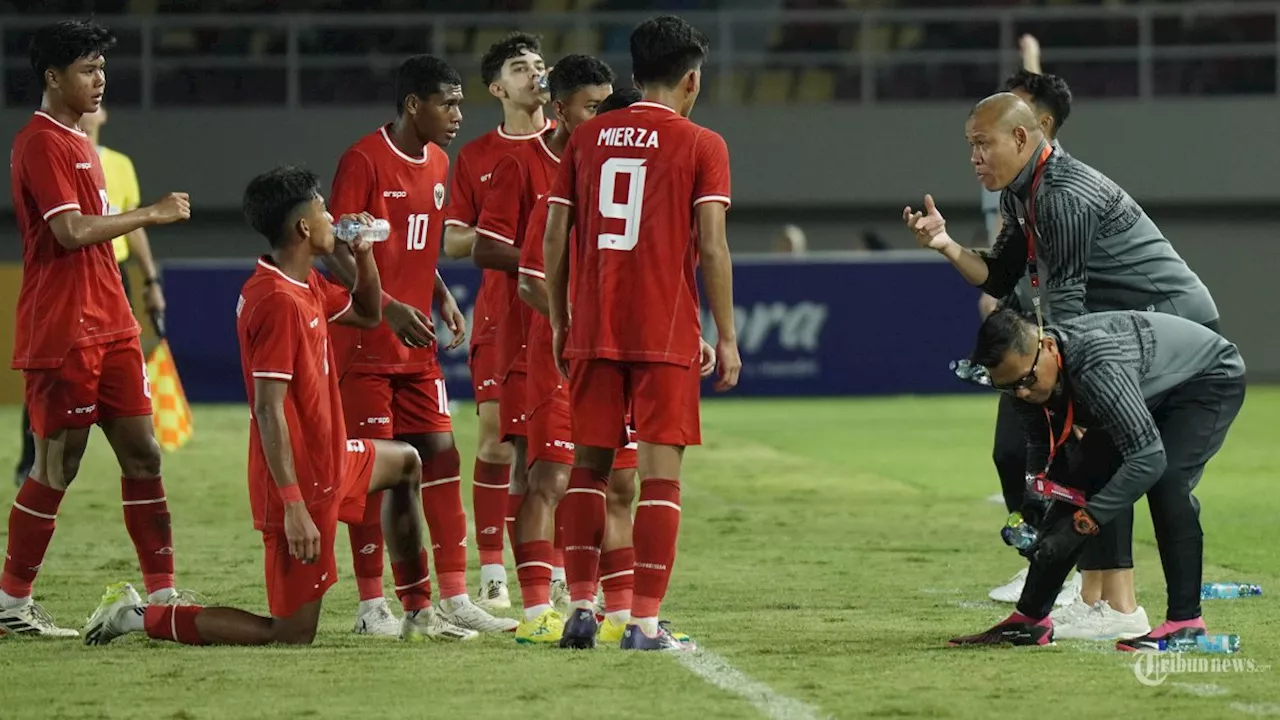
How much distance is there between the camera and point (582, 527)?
267 inches

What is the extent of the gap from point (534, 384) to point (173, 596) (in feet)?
5.29

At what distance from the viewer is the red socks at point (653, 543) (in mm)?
6516

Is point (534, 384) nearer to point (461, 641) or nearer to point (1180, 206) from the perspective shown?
point (461, 641)

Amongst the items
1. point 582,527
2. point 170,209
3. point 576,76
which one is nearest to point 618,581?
point 582,527

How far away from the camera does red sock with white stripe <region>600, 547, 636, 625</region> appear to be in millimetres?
6750

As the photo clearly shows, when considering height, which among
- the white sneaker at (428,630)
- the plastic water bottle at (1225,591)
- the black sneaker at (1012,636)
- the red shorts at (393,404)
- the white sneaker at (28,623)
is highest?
the red shorts at (393,404)

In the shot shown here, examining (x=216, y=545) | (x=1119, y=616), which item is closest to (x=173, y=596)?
(x=216, y=545)

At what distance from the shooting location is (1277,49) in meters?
26.2

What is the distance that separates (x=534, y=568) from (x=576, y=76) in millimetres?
1887

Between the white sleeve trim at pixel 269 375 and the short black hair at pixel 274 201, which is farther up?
the short black hair at pixel 274 201

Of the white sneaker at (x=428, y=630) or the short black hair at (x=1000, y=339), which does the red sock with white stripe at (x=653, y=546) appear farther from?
the short black hair at (x=1000, y=339)

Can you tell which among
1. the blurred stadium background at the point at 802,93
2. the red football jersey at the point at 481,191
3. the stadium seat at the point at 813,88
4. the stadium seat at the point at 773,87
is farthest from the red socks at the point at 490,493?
the stadium seat at the point at 813,88

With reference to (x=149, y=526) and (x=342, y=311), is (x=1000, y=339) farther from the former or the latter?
(x=149, y=526)

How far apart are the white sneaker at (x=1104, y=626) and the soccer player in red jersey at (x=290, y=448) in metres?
2.19
